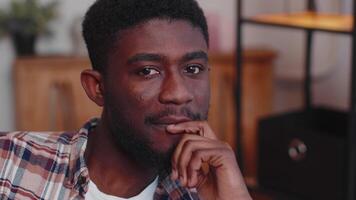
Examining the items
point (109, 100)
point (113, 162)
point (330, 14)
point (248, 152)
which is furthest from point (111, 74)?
point (248, 152)

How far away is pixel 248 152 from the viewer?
2.98m

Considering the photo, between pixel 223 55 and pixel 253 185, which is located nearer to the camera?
pixel 253 185

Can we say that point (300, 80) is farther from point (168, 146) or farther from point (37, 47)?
point (168, 146)

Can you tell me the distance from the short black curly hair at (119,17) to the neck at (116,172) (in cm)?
13

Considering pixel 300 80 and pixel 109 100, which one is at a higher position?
pixel 109 100

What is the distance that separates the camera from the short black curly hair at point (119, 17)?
1.01 m

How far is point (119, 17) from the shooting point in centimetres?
102

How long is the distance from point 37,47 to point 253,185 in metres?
1.08

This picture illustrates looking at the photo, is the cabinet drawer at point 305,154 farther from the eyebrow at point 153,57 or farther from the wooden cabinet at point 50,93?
the eyebrow at point 153,57

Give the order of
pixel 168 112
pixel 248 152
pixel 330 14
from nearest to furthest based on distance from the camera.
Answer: pixel 168 112
pixel 330 14
pixel 248 152

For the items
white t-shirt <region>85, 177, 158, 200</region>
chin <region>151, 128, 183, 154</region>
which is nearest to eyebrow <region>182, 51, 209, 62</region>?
chin <region>151, 128, 183, 154</region>

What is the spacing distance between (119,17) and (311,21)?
140 cm

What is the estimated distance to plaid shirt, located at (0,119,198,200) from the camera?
1.07 m

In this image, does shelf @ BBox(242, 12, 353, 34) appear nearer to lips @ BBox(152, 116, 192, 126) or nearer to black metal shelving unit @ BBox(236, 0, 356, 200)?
black metal shelving unit @ BBox(236, 0, 356, 200)
